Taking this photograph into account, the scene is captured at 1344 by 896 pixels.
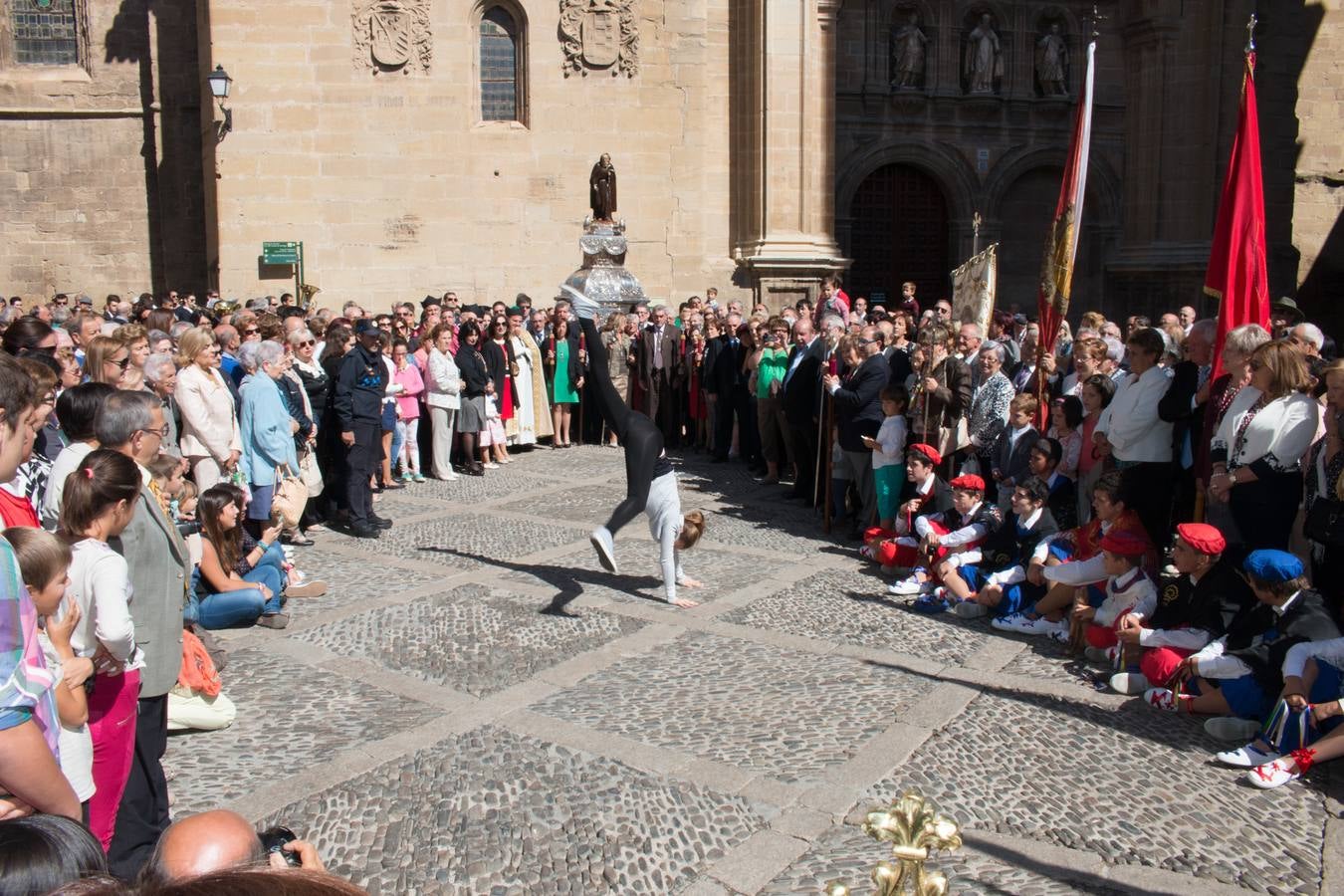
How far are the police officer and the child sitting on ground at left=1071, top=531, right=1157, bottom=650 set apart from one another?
5949mm

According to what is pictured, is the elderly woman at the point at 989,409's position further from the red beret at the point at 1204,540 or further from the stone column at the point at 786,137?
the stone column at the point at 786,137

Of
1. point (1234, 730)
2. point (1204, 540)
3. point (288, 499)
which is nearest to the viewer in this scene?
point (1234, 730)

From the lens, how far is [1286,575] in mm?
5426

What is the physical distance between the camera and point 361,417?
1023cm

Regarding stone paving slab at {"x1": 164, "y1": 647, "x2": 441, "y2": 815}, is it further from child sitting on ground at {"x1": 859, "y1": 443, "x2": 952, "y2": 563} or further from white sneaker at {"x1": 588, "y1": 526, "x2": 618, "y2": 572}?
child sitting on ground at {"x1": 859, "y1": 443, "x2": 952, "y2": 563}

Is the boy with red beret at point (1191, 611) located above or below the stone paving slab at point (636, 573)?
above

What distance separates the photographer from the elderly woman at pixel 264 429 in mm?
8680

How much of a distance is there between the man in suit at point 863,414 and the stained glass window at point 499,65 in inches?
433

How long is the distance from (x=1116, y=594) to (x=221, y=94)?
49.6 ft

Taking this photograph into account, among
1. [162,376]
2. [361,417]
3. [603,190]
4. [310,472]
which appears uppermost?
[603,190]

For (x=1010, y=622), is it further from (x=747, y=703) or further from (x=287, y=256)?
(x=287, y=256)

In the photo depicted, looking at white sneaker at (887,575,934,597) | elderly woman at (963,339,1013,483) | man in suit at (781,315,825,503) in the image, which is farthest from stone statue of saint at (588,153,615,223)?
white sneaker at (887,575,934,597)

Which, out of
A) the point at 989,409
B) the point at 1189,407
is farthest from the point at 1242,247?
the point at 989,409

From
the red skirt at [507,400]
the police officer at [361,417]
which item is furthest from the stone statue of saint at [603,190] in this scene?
the police officer at [361,417]
